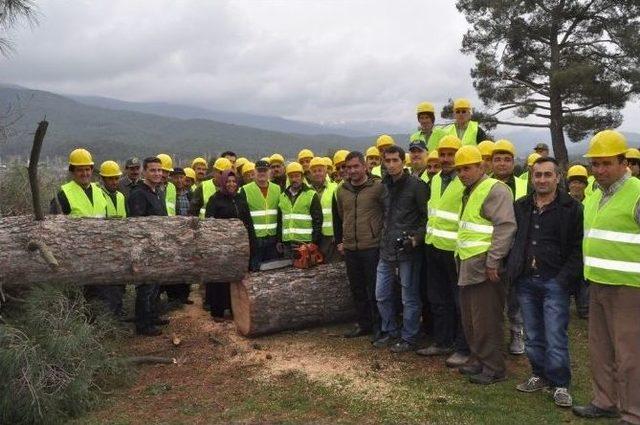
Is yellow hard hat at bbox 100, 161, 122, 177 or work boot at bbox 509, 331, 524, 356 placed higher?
yellow hard hat at bbox 100, 161, 122, 177

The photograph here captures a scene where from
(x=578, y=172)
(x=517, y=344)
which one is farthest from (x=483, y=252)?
(x=578, y=172)

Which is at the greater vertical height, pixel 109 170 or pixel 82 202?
pixel 109 170

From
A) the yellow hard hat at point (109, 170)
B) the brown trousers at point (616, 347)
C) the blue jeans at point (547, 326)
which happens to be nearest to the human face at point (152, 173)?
the yellow hard hat at point (109, 170)

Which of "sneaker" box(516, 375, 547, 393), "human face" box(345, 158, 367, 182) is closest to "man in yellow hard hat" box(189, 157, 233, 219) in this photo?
"human face" box(345, 158, 367, 182)

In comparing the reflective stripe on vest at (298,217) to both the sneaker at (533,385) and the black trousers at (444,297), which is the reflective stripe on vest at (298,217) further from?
the sneaker at (533,385)

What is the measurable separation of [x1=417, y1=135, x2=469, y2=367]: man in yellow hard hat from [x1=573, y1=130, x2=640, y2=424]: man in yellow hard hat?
1.44 metres

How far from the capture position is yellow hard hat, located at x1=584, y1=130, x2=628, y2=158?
434 cm

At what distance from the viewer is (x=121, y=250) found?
653 cm

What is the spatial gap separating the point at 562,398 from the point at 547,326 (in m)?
0.64

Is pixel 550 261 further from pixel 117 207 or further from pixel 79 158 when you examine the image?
pixel 79 158

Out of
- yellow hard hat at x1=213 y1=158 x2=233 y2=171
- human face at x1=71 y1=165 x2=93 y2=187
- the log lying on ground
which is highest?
yellow hard hat at x1=213 y1=158 x2=233 y2=171

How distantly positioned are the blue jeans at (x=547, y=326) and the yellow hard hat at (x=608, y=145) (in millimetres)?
1232

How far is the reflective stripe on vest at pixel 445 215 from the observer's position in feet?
18.9

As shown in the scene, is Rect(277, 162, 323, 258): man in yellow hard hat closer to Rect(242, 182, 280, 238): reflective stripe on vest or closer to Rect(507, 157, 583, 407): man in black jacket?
Rect(242, 182, 280, 238): reflective stripe on vest
